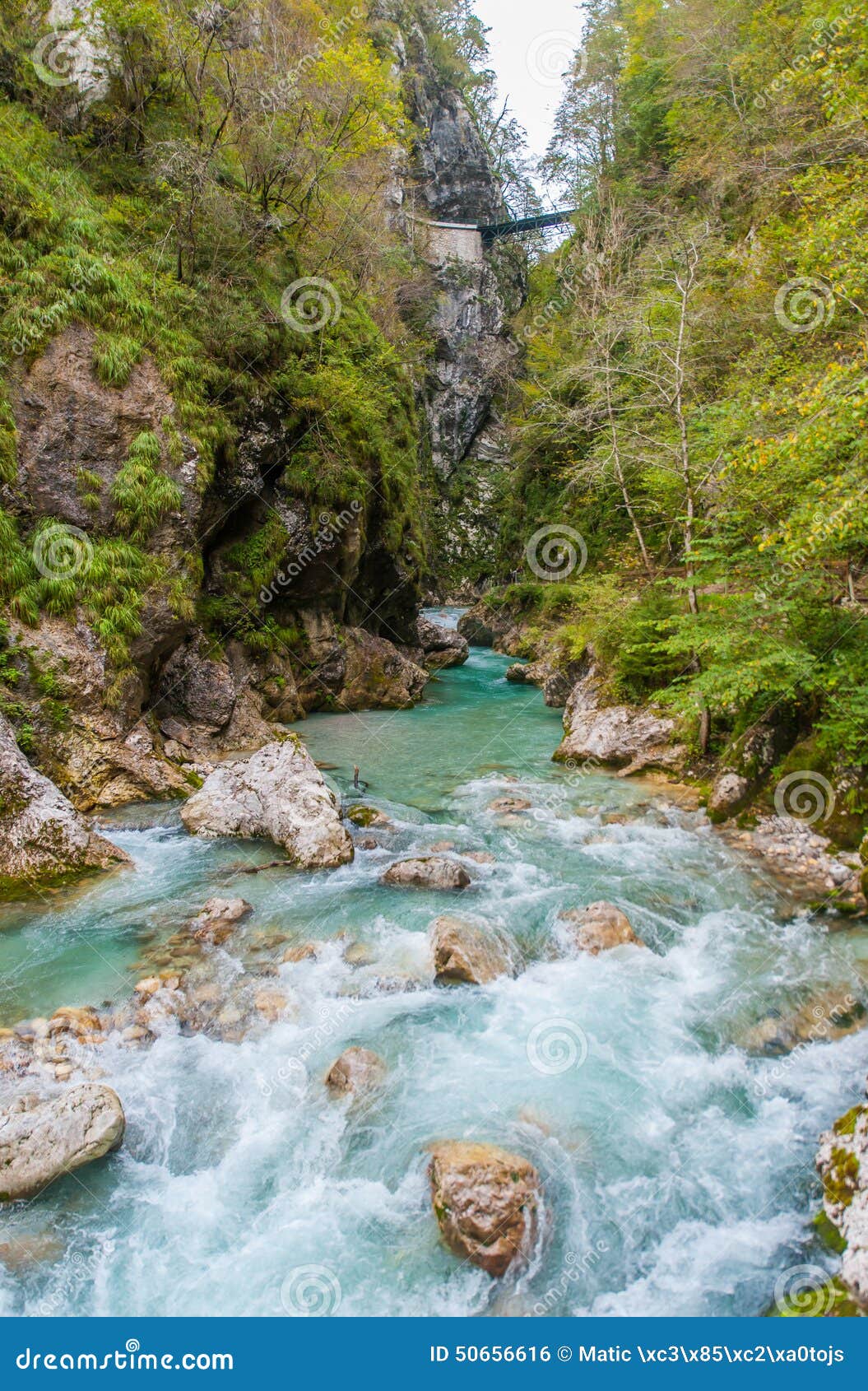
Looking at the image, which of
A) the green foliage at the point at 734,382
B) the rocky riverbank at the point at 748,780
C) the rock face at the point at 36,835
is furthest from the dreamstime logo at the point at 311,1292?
the green foliage at the point at 734,382

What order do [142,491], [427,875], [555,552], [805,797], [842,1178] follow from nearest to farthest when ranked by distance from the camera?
→ [842,1178], [427,875], [805,797], [142,491], [555,552]

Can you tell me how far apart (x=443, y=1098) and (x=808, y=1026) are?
3.02m

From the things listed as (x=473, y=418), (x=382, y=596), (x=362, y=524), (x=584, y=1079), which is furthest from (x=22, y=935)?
(x=473, y=418)

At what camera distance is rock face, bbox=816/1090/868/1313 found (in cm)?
341

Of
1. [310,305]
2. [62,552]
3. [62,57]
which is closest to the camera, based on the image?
[62,552]

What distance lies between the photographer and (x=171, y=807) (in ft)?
33.3

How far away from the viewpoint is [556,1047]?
18.0 feet

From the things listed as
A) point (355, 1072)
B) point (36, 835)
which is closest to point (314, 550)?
point (36, 835)

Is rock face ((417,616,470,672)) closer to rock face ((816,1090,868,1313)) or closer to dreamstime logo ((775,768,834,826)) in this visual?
dreamstime logo ((775,768,834,826))

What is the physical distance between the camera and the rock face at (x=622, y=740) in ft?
38.2

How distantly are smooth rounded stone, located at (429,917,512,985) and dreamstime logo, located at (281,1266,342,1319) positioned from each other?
8.52 feet

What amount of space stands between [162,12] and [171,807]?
15376mm

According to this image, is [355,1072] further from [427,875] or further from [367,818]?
[367,818]

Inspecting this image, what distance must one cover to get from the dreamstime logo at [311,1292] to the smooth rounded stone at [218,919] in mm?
3294
